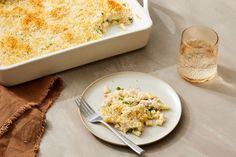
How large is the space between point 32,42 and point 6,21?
0.48 feet

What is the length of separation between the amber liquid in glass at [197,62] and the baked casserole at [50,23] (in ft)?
0.74

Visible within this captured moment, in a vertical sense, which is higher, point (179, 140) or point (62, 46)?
point (62, 46)

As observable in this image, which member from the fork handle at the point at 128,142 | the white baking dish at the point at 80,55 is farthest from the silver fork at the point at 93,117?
the white baking dish at the point at 80,55

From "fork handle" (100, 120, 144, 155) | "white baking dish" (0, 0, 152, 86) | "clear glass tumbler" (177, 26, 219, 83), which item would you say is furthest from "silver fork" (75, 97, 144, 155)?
"clear glass tumbler" (177, 26, 219, 83)

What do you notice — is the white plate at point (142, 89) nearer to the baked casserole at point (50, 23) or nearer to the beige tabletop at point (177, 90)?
the beige tabletop at point (177, 90)

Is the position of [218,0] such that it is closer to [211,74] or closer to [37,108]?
[211,74]

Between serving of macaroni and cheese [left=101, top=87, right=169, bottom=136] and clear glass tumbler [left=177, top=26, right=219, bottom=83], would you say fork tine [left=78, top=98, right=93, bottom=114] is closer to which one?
serving of macaroni and cheese [left=101, top=87, right=169, bottom=136]

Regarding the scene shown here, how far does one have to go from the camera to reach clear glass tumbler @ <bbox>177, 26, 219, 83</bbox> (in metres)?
1.24

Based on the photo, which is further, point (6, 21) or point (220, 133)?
point (6, 21)

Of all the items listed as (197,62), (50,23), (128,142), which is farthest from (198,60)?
(50,23)

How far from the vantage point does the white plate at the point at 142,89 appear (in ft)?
3.64

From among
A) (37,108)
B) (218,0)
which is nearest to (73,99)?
(37,108)

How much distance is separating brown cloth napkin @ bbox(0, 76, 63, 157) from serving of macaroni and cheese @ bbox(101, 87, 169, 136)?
0.16 m

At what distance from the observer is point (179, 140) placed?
1.12m
